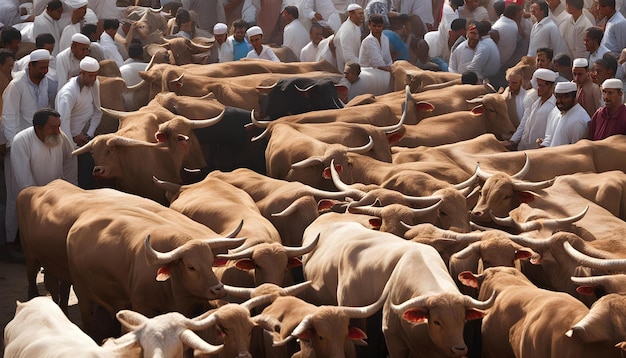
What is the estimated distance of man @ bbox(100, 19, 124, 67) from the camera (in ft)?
58.6

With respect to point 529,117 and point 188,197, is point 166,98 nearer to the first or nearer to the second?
point 188,197

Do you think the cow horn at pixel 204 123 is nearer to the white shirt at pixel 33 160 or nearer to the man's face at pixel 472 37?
the white shirt at pixel 33 160

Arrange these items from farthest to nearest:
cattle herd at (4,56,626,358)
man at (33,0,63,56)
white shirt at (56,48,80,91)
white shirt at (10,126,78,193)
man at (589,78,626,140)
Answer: man at (33,0,63,56), white shirt at (56,48,80,91), man at (589,78,626,140), white shirt at (10,126,78,193), cattle herd at (4,56,626,358)

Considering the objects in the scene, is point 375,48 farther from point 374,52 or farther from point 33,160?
point 33,160

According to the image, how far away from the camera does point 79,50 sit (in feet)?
51.2

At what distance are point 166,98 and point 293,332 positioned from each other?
21.9 ft

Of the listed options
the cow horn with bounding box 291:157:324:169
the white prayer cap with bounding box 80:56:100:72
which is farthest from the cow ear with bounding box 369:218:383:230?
the white prayer cap with bounding box 80:56:100:72

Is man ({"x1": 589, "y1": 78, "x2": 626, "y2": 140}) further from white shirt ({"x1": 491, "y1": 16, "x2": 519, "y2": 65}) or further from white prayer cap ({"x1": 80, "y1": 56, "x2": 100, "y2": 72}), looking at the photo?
white prayer cap ({"x1": 80, "y1": 56, "x2": 100, "y2": 72})

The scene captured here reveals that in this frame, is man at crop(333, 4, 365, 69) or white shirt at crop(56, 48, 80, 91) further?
man at crop(333, 4, 365, 69)

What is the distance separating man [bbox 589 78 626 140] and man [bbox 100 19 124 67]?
6535mm

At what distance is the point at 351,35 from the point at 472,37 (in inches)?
65.4

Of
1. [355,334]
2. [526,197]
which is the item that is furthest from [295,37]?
[355,334]

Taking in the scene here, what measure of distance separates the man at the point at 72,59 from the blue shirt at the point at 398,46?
500 cm

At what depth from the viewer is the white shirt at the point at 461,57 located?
18.2m
